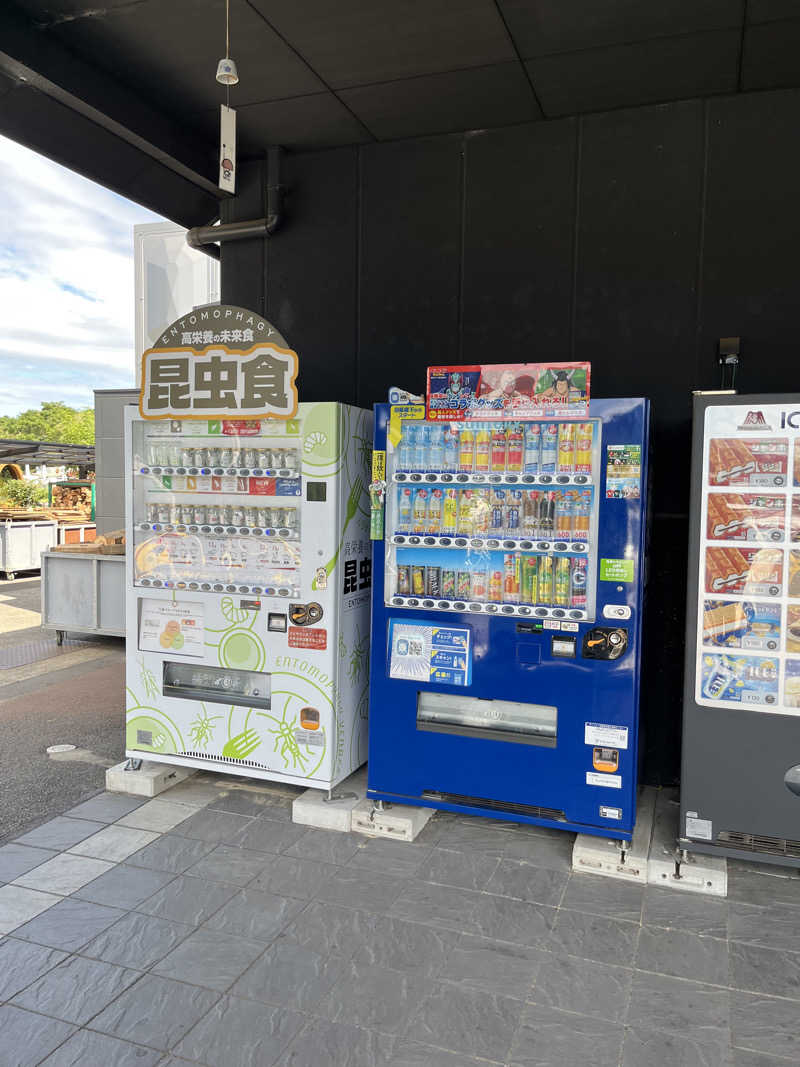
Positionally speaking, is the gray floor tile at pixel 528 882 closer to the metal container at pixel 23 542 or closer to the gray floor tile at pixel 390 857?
the gray floor tile at pixel 390 857

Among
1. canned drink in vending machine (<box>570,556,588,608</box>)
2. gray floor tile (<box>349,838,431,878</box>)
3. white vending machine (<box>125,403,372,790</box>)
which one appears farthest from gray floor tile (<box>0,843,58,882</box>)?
canned drink in vending machine (<box>570,556,588,608</box>)

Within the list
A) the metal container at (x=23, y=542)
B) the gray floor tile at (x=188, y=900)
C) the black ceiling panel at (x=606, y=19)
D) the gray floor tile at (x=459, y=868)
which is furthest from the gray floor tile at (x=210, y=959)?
the metal container at (x=23, y=542)

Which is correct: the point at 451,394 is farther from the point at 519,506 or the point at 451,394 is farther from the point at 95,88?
the point at 95,88

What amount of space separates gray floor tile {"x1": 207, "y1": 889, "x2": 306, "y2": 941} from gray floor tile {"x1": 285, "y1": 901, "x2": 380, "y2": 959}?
57mm

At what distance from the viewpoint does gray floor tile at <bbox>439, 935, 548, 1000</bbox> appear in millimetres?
2529

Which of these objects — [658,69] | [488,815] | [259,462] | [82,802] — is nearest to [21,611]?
[82,802]

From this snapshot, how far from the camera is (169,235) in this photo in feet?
45.7

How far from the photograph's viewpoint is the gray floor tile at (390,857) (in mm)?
3312

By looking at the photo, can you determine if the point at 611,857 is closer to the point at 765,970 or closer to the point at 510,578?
the point at 765,970

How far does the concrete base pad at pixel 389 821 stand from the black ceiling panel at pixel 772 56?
4.04 m

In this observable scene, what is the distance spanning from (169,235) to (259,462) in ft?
38.9

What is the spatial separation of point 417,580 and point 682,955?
1.91m

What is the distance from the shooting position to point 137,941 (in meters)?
2.76

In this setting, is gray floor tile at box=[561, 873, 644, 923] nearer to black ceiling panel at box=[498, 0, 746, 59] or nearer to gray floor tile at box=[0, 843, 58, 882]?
gray floor tile at box=[0, 843, 58, 882]
